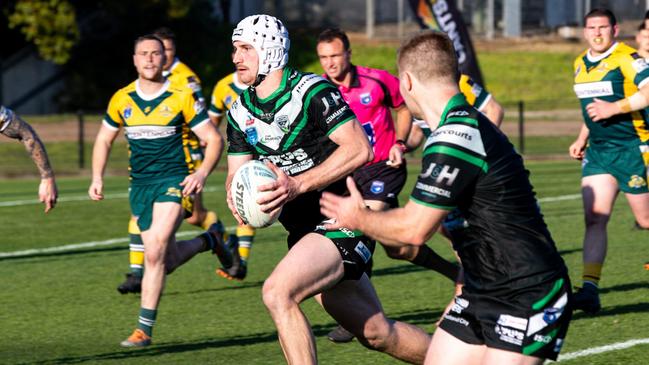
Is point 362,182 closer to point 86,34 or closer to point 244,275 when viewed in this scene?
point 244,275

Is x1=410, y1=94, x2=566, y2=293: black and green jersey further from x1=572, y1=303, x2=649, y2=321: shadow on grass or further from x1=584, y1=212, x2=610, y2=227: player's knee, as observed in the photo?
x1=584, y1=212, x2=610, y2=227: player's knee

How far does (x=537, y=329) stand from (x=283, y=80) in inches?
98.1

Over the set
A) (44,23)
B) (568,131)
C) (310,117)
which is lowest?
(568,131)

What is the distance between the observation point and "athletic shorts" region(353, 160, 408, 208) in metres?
10.1

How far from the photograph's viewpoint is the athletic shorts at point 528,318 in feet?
17.9

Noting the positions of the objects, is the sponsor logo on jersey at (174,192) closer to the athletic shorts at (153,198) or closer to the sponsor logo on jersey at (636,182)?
the athletic shorts at (153,198)

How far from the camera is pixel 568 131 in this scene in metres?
33.8

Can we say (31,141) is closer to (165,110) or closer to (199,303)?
(165,110)

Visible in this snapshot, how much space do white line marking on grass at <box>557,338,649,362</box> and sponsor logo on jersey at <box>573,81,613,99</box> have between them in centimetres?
253

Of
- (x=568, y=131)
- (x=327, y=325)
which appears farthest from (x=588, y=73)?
(x=568, y=131)

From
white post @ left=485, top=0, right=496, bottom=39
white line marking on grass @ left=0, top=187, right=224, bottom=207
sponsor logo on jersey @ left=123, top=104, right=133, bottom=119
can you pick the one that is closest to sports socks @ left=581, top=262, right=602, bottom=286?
sponsor logo on jersey @ left=123, top=104, right=133, bottom=119

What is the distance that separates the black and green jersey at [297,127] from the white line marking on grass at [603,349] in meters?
2.04

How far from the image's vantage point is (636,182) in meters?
10.2

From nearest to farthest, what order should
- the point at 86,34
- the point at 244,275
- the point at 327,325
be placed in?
the point at 327,325 < the point at 244,275 < the point at 86,34
